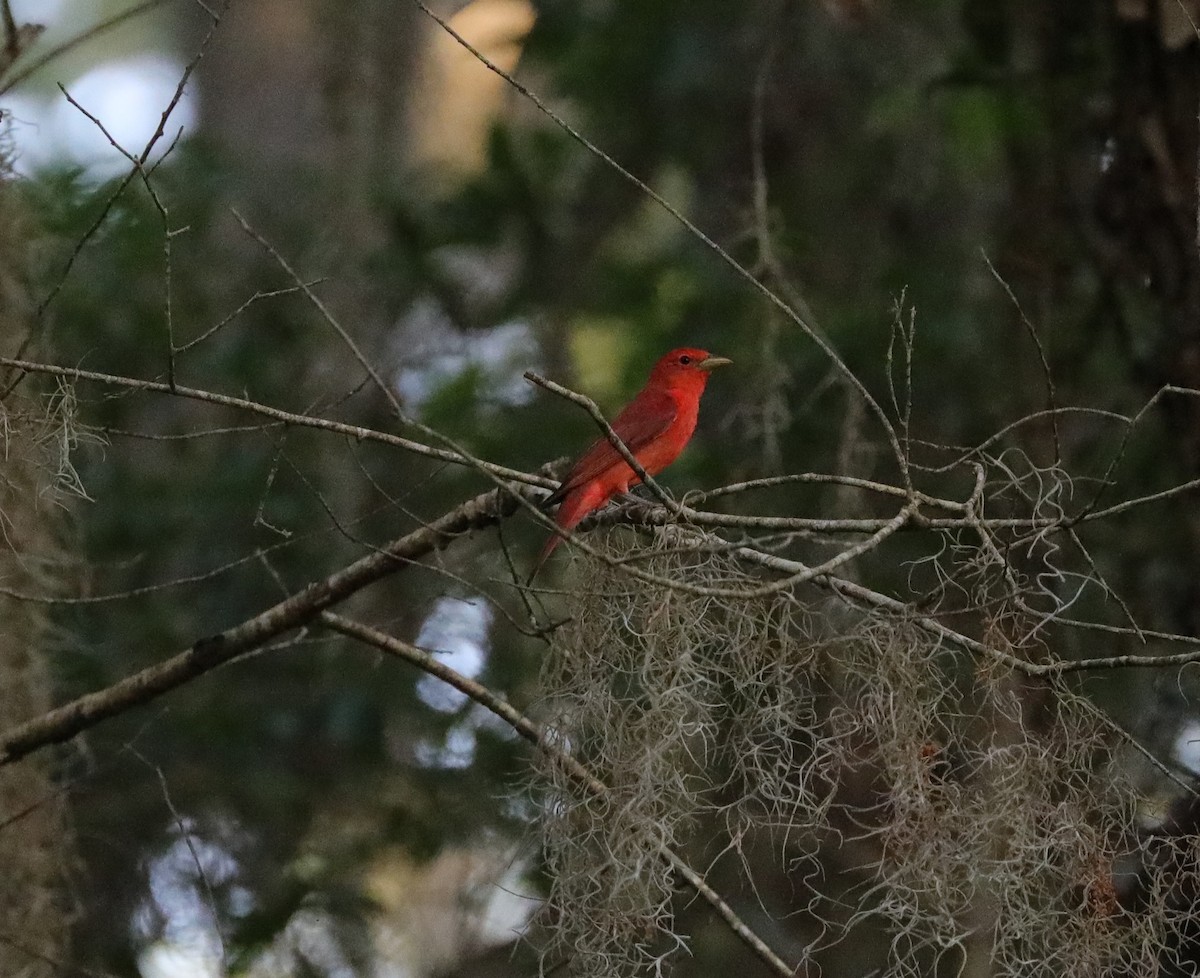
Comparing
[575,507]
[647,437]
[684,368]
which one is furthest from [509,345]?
[575,507]

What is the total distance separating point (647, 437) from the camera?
5047 mm

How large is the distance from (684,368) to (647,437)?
492mm

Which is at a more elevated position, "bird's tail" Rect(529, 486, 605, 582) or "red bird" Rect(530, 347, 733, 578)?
"bird's tail" Rect(529, 486, 605, 582)

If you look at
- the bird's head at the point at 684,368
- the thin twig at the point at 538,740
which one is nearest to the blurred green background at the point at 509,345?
the bird's head at the point at 684,368

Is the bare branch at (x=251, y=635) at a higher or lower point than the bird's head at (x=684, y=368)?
higher

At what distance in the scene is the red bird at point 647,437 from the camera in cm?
387

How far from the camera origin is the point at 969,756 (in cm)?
279

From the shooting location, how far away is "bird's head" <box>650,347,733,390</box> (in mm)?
5410

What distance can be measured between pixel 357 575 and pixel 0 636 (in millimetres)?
1531

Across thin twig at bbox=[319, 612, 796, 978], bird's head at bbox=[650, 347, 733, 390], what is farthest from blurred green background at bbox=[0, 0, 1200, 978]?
thin twig at bbox=[319, 612, 796, 978]

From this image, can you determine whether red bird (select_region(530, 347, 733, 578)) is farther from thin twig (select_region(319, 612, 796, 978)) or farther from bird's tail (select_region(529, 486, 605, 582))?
thin twig (select_region(319, 612, 796, 978))

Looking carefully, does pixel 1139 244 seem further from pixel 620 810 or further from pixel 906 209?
pixel 620 810

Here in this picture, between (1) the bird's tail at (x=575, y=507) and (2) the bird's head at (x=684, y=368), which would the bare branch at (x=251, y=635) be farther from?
(2) the bird's head at (x=684, y=368)

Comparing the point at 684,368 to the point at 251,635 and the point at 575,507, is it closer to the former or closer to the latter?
the point at 575,507
